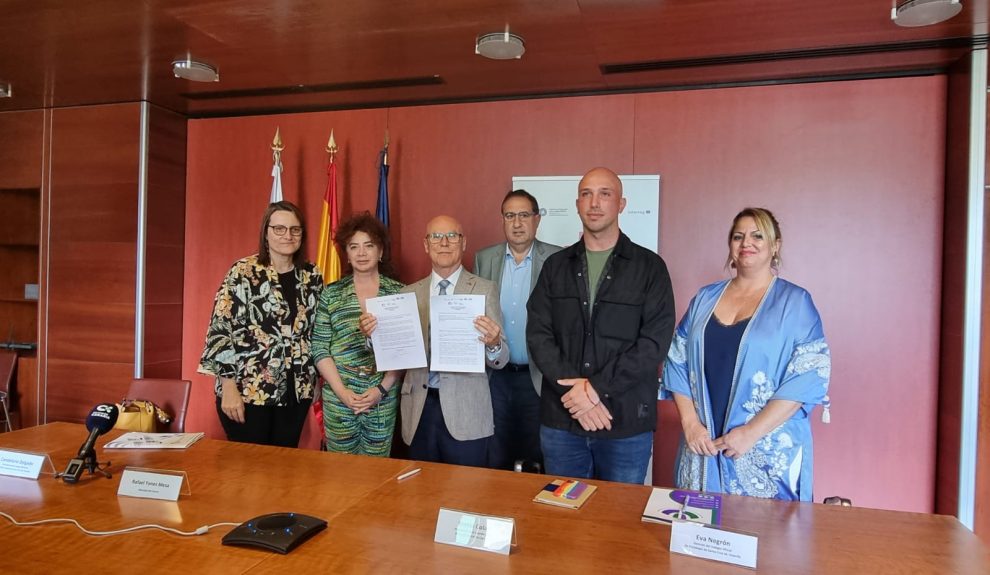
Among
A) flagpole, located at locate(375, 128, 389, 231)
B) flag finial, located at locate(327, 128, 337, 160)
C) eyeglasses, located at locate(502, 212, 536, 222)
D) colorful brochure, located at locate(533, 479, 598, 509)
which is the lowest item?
colorful brochure, located at locate(533, 479, 598, 509)

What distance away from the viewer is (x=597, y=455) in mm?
2568

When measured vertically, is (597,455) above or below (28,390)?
above

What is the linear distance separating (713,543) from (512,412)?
202 cm

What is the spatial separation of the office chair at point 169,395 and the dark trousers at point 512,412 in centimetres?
155

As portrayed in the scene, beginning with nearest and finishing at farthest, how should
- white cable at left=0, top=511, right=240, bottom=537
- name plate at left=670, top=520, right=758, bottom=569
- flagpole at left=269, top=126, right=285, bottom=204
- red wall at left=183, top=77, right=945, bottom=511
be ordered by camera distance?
name plate at left=670, top=520, right=758, bottom=569, white cable at left=0, top=511, right=240, bottom=537, red wall at left=183, top=77, right=945, bottom=511, flagpole at left=269, top=126, right=285, bottom=204

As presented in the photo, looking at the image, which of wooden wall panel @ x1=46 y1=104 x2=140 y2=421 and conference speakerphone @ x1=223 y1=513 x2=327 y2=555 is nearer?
conference speakerphone @ x1=223 y1=513 x2=327 y2=555

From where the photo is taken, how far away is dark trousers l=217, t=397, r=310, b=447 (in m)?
3.05

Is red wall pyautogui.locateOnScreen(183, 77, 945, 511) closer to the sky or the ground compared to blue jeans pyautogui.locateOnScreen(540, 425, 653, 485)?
closer to the sky

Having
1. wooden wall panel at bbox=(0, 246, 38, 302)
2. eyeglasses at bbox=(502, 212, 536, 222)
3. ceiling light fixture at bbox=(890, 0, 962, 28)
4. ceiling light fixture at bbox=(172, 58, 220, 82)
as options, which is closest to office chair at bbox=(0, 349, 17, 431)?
wooden wall panel at bbox=(0, 246, 38, 302)

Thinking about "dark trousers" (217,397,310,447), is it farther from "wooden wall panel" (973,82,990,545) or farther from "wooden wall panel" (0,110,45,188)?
"wooden wall panel" (973,82,990,545)

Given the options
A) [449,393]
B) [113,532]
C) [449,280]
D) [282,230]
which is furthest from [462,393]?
[113,532]

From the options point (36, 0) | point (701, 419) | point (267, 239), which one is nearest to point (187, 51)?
point (36, 0)

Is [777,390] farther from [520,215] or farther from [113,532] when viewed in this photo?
[113,532]

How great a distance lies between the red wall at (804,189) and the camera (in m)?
3.56
